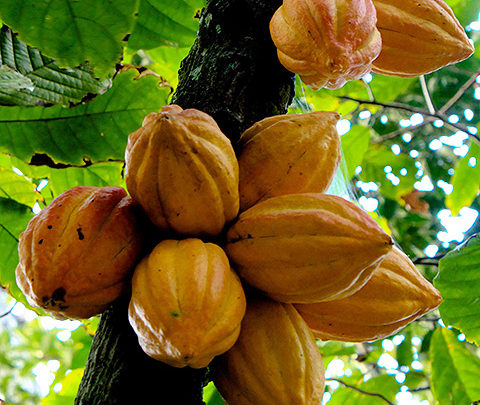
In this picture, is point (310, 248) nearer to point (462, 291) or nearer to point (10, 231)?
point (10, 231)

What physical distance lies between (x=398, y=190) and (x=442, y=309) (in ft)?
6.86

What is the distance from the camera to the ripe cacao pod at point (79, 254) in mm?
882

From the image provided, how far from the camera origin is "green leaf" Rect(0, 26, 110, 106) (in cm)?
133

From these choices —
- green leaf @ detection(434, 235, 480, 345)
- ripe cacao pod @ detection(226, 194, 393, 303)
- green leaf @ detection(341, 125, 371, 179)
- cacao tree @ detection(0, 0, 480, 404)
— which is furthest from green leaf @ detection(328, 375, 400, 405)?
ripe cacao pod @ detection(226, 194, 393, 303)

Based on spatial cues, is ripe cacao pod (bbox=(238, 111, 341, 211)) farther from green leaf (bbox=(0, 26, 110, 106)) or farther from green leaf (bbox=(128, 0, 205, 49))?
green leaf (bbox=(128, 0, 205, 49))

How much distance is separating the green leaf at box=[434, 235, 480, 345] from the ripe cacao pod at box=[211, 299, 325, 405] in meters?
1.12

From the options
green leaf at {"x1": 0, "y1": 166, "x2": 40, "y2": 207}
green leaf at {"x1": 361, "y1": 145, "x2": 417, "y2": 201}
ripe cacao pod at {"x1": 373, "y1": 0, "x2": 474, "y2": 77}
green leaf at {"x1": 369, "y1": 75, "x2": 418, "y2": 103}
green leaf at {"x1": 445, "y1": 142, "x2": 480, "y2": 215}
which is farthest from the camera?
green leaf at {"x1": 361, "y1": 145, "x2": 417, "y2": 201}

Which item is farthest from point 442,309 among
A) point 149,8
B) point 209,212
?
point 149,8

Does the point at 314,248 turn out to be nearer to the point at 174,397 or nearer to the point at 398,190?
the point at 174,397

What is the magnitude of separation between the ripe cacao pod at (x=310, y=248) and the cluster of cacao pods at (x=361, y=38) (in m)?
0.37

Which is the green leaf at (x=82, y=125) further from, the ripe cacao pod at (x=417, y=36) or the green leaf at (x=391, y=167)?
the green leaf at (x=391, y=167)

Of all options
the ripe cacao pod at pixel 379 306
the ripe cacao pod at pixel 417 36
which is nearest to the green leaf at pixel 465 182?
the ripe cacao pod at pixel 417 36

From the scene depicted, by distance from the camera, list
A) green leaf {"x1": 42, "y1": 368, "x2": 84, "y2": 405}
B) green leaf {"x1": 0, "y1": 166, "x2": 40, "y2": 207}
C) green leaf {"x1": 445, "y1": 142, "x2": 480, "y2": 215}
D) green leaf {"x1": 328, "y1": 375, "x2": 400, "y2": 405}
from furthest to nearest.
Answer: green leaf {"x1": 445, "y1": 142, "x2": 480, "y2": 215}, green leaf {"x1": 328, "y1": 375, "x2": 400, "y2": 405}, green leaf {"x1": 42, "y1": 368, "x2": 84, "y2": 405}, green leaf {"x1": 0, "y1": 166, "x2": 40, "y2": 207}

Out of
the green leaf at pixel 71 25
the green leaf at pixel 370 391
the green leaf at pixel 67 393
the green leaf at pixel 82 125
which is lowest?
the green leaf at pixel 370 391
